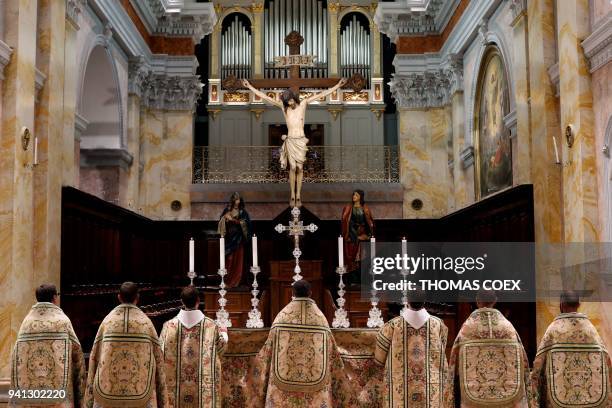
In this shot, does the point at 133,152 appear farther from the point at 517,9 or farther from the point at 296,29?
the point at 517,9

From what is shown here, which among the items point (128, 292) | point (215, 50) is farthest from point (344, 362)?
point (215, 50)

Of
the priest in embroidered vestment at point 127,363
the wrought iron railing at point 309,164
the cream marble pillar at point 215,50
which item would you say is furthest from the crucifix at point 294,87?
the cream marble pillar at point 215,50

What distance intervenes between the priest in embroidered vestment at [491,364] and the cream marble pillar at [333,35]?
14.8 m

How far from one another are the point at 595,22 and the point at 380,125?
11075 millimetres

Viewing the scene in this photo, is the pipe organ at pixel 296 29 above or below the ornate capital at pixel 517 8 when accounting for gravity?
above

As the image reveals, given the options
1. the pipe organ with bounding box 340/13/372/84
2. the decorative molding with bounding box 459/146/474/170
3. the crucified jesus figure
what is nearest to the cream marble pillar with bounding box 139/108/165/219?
the pipe organ with bounding box 340/13/372/84

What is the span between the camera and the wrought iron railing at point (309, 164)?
1938 cm

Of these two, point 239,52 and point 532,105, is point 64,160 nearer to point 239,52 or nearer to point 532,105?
point 532,105

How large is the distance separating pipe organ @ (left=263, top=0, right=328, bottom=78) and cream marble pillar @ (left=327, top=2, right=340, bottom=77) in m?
0.13

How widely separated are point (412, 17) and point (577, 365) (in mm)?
13559

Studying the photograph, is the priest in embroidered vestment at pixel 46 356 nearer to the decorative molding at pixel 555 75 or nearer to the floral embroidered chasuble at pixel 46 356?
the floral embroidered chasuble at pixel 46 356

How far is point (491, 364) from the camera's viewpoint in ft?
20.4

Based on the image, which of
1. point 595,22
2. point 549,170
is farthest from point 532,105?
point 595,22

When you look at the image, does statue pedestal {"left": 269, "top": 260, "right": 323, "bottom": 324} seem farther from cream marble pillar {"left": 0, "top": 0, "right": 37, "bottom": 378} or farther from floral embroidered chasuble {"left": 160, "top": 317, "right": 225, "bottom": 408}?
floral embroidered chasuble {"left": 160, "top": 317, "right": 225, "bottom": 408}
